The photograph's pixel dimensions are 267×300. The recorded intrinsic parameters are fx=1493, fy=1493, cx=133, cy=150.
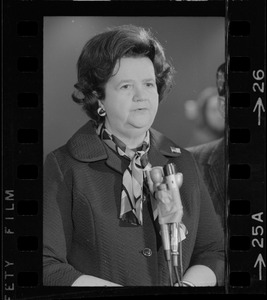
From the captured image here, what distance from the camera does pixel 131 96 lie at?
4.41 meters

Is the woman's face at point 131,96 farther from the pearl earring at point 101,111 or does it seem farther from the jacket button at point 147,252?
the jacket button at point 147,252

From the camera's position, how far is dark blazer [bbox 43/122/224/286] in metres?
4.41

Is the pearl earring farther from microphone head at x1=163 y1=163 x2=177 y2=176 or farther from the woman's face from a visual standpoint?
microphone head at x1=163 y1=163 x2=177 y2=176

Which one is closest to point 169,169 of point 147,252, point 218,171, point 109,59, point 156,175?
point 156,175

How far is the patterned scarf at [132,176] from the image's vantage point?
14.4 feet

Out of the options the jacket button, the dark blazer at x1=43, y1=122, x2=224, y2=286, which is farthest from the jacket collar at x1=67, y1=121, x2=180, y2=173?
the jacket button

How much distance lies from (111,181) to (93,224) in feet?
0.45

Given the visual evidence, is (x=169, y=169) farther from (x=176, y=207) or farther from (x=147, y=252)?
(x=147, y=252)

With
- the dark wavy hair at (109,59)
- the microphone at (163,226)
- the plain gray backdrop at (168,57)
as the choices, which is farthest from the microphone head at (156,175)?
the dark wavy hair at (109,59)

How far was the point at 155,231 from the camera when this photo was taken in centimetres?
442
